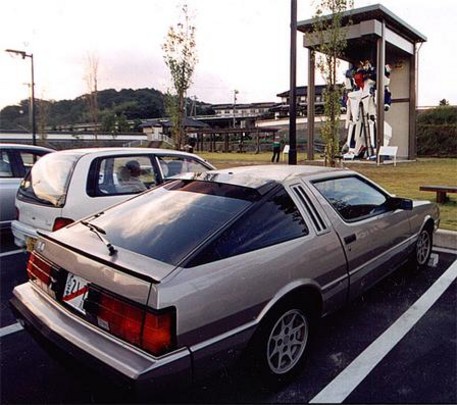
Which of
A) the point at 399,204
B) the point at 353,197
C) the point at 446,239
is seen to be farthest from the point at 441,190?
the point at 353,197

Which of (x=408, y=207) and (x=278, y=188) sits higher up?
(x=278, y=188)

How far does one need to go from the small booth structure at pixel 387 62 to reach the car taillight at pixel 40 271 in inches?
757

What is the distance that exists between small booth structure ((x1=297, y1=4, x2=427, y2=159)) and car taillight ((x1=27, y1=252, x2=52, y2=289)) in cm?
1924

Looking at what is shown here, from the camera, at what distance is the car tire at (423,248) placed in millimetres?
4641

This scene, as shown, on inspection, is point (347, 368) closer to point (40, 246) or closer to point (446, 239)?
point (40, 246)

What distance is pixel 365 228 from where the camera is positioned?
348 centimetres

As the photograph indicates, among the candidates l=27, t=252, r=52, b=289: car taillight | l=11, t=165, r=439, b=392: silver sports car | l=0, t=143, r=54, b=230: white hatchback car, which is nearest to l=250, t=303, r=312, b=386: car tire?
l=11, t=165, r=439, b=392: silver sports car

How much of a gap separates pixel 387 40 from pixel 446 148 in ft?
44.4

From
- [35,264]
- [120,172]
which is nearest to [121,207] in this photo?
[35,264]

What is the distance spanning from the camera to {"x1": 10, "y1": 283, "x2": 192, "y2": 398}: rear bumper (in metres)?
1.98

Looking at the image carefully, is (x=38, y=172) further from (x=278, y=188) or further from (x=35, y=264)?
(x=278, y=188)

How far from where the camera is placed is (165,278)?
7.06 ft

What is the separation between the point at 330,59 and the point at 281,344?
1051 centimetres

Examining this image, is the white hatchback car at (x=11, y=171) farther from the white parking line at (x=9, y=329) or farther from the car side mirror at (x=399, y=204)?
the car side mirror at (x=399, y=204)
